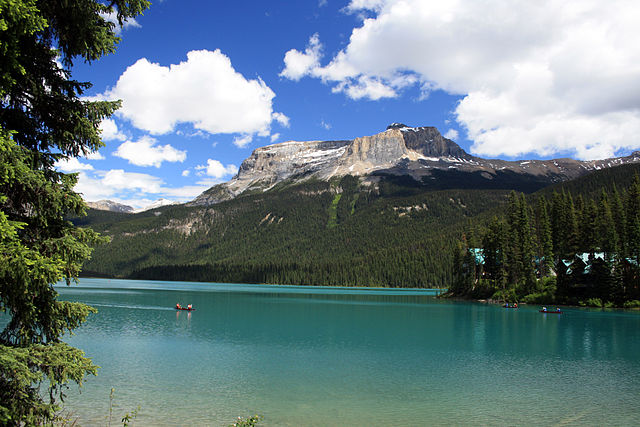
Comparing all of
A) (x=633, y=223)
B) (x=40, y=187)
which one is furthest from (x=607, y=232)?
(x=40, y=187)

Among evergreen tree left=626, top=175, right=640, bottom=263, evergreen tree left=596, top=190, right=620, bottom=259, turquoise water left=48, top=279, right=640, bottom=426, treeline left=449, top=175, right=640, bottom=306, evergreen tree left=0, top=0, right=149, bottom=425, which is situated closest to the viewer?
evergreen tree left=0, top=0, right=149, bottom=425

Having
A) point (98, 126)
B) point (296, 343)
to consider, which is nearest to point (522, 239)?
point (296, 343)

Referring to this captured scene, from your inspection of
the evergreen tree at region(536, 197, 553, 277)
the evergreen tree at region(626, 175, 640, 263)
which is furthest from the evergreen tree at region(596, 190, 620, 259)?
the evergreen tree at region(536, 197, 553, 277)

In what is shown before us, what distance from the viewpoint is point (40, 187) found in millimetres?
9797

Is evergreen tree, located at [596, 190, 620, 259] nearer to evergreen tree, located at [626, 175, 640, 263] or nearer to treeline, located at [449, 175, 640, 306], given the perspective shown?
treeline, located at [449, 175, 640, 306]

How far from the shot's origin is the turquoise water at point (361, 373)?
21.9 metres

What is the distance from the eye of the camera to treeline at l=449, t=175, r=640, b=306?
279ft

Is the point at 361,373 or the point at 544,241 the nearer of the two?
the point at 361,373

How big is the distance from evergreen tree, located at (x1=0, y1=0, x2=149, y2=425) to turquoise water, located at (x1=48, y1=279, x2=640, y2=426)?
11.7 m

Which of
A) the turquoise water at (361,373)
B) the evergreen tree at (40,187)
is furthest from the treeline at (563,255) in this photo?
the evergreen tree at (40,187)

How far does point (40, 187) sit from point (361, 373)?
25931mm

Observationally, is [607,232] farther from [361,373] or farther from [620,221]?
[361,373]

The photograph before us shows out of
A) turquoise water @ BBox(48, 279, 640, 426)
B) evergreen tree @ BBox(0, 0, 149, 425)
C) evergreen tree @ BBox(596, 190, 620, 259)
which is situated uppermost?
evergreen tree @ BBox(596, 190, 620, 259)

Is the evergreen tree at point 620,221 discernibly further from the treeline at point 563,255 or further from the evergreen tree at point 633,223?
the evergreen tree at point 633,223
